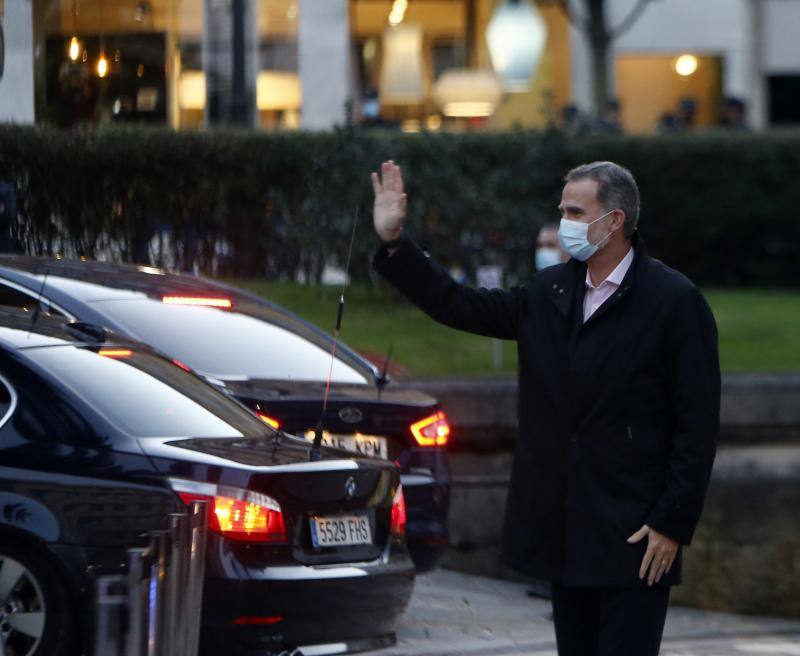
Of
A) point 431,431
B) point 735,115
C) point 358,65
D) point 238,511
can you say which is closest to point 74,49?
point 431,431

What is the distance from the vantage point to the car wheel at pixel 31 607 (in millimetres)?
6047

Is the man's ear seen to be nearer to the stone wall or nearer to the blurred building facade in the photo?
the stone wall

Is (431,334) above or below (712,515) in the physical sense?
above

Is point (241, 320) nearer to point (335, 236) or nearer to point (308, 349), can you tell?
point (308, 349)

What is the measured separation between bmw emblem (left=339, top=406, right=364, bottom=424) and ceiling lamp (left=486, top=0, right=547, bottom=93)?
18253 mm

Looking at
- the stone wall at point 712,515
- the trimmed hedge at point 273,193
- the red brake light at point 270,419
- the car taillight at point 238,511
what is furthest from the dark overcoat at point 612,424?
the trimmed hedge at point 273,193

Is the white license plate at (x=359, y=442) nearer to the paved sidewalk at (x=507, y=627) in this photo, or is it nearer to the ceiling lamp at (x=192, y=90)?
the paved sidewalk at (x=507, y=627)

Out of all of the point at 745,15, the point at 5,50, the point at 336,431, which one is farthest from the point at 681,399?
the point at 745,15

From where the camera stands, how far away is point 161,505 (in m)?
6.08

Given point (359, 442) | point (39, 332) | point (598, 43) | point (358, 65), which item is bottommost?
point (359, 442)

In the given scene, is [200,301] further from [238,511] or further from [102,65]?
[102,65]

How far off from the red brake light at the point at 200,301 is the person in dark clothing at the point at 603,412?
3452 millimetres

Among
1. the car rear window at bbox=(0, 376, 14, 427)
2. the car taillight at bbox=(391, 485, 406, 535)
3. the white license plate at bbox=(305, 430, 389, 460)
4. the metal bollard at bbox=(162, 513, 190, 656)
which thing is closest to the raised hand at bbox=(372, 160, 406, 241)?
the metal bollard at bbox=(162, 513, 190, 656)

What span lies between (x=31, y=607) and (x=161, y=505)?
568mm
